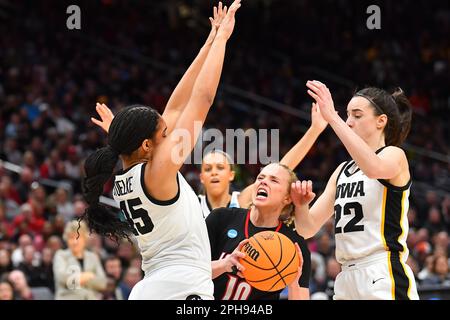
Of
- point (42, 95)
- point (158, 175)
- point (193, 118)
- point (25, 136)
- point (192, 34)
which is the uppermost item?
point (192, 34)

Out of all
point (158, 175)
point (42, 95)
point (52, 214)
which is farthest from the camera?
point (42, 95)

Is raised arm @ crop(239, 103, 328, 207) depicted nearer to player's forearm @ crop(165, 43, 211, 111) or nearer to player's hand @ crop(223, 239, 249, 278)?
player's hand @ crop(223, 239, 249, 278)

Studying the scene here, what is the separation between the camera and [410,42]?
18.5 metres

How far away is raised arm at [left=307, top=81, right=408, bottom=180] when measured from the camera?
4383 millimetres

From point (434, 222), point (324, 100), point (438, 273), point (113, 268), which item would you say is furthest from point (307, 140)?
point (434, 222)

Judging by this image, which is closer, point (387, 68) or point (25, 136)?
point (25, 136)

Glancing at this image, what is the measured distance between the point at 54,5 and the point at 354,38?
22.5ft

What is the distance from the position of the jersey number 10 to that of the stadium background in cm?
482

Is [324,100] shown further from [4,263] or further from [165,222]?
[4,263]

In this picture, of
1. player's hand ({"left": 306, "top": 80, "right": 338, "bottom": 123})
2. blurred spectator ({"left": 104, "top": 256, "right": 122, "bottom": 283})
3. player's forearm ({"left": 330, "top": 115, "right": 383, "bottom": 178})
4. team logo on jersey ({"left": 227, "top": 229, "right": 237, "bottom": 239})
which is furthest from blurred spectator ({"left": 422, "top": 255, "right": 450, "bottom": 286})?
player's hand ({"left": 306, "top": 80, "right": 338, "bottom": 123})

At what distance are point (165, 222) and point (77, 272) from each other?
528 centimetres

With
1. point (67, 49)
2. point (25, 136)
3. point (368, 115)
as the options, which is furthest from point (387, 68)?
point (368, 115)

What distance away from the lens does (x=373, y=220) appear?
4676 mm

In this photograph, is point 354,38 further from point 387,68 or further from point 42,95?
point 42,95
